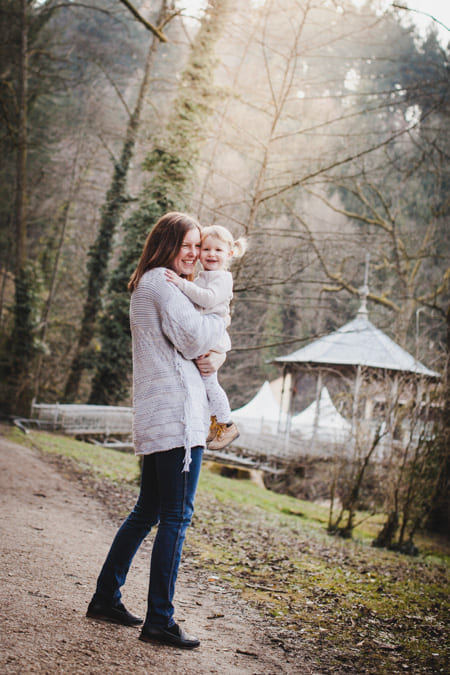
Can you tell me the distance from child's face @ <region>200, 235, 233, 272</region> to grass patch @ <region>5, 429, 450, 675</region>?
1845 millimetres

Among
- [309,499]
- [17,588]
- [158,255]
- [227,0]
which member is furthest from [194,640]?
[309,499]

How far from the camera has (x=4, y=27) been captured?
1520 centimetres

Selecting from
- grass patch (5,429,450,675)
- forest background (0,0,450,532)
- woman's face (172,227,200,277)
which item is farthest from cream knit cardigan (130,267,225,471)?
forest background (0,0,450,532)

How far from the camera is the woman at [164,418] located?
91.0 inches

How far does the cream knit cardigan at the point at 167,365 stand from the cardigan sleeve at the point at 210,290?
0.05 meters

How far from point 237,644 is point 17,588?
1045mm

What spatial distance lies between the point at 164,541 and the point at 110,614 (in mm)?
463

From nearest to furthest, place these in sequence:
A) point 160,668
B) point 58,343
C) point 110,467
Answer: point 160,668
point 110,467
point 58,343

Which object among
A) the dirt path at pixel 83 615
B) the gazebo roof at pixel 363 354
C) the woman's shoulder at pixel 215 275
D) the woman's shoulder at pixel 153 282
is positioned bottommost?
the dirt path at pixel 83 615

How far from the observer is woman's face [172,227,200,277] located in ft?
8.32

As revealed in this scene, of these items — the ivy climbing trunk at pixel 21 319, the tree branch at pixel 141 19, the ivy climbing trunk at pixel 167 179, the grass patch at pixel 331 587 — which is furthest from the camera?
the ivy climbing trunk at pixel 21 319

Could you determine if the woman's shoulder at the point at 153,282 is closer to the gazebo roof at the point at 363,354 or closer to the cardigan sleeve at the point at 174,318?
the cardigan sleeve at the point at 174,318

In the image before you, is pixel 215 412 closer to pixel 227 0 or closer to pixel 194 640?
pixel 194 640

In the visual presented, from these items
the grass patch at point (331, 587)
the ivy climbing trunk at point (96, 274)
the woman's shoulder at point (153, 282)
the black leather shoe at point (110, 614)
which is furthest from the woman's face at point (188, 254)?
the ivy climbing trunk at point (96, 274)
